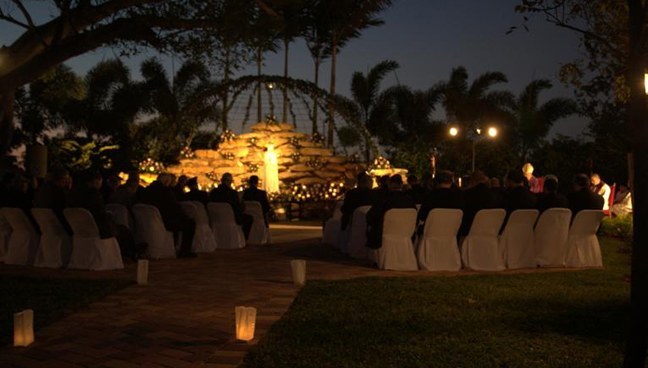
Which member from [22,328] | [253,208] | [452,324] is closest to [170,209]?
[253,208]

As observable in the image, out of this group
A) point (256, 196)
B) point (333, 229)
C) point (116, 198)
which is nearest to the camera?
point (116, 198)

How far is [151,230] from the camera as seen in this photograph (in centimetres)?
1064

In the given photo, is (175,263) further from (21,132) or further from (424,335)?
(21,132)

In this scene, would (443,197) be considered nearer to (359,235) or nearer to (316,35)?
(359,235)

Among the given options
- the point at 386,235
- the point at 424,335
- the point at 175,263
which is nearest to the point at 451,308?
the point at 424,335

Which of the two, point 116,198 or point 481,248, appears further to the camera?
point 116,198

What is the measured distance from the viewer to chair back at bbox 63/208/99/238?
8.88 meters

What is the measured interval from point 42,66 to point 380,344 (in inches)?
295

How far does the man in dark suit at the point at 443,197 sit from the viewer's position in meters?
9.42

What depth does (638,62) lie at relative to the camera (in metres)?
3.83

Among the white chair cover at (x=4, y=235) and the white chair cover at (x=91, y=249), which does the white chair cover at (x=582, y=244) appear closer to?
the white chair cover at (x=91, y=249)

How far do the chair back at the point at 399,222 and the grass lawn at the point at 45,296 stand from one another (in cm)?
347

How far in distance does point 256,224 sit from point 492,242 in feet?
17.7

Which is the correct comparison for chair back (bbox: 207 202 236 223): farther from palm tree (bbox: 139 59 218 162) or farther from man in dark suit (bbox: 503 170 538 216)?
palm tree (bbox: 139 59 218 162)
